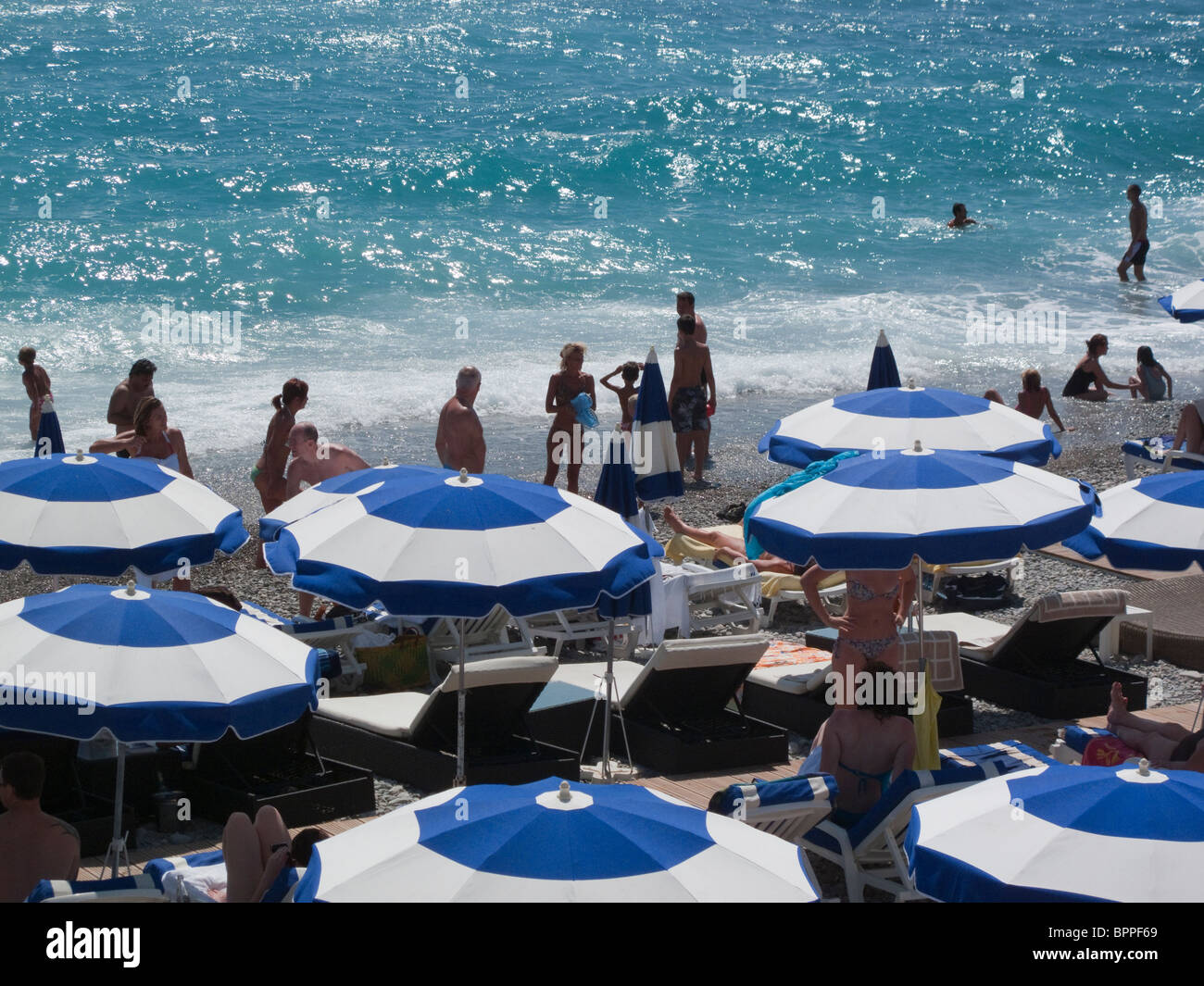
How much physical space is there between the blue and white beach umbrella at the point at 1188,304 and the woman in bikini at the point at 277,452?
7.12m

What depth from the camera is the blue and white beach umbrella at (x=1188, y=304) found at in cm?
1258

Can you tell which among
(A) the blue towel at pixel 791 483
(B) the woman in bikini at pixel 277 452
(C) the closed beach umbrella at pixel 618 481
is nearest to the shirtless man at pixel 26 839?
(A) the blue towel at pixel 791 483

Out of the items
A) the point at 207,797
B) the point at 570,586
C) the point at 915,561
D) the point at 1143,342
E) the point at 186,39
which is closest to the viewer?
the point at 570,586

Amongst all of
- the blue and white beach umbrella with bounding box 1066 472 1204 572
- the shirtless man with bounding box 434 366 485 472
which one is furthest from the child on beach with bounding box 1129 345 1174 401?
the blue and white beach umbrella with bounding box 1066 472 1204 572

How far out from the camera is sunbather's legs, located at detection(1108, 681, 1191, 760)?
6.73 m

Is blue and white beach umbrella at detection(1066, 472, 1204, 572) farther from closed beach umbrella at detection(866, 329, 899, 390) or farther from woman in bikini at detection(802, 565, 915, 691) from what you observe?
closed beach umbrella at detection(866, 329, 899, 390)

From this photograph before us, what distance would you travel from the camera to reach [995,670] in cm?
883

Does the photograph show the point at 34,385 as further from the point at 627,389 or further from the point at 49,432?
the point at 627,389

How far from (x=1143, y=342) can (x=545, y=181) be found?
13350mm

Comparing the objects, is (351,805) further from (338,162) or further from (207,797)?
(338,162)

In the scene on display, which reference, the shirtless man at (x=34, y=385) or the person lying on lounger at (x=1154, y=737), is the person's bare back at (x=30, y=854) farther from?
the shirtless man at (x=34, y=385)
